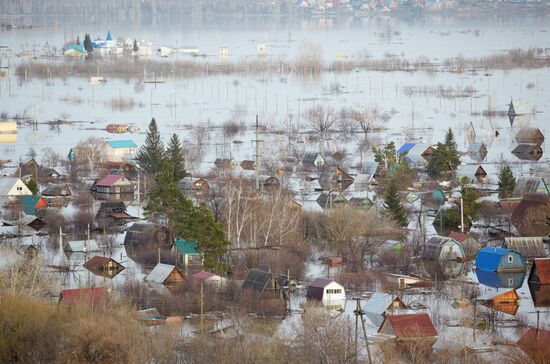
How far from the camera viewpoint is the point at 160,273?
13602 millimetres

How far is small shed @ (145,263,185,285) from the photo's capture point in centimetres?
1345

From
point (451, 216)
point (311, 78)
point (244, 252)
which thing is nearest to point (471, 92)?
point (311, 78)

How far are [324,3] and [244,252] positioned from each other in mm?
86248

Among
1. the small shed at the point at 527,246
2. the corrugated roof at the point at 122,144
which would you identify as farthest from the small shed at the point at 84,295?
the corrugated roof at the point at 122,144

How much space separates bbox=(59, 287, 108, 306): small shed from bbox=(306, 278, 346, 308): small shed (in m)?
2.06

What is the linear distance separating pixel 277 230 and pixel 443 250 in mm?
1817

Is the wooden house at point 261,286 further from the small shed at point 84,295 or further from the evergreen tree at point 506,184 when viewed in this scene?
the evergreen tree at point 506,184

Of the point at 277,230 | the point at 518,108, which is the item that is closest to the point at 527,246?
the point at 277,230

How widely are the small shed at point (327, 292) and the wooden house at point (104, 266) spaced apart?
7.74 feet

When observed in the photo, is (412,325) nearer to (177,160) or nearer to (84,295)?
(84,295)

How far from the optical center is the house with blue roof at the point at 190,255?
14234 millimetres

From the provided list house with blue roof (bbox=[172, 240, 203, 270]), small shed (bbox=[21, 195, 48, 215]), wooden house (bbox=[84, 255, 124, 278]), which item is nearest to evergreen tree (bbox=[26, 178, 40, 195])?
small shed (bbox=[21, 195, 48, 215])

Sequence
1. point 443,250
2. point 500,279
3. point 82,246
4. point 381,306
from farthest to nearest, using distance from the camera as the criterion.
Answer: point 82,246, point 443,250, point 500,279, point 381,306

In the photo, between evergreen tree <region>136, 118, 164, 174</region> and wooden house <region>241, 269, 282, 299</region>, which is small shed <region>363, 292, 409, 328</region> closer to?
wooden house <region>241, 269, 282, 299</region>
